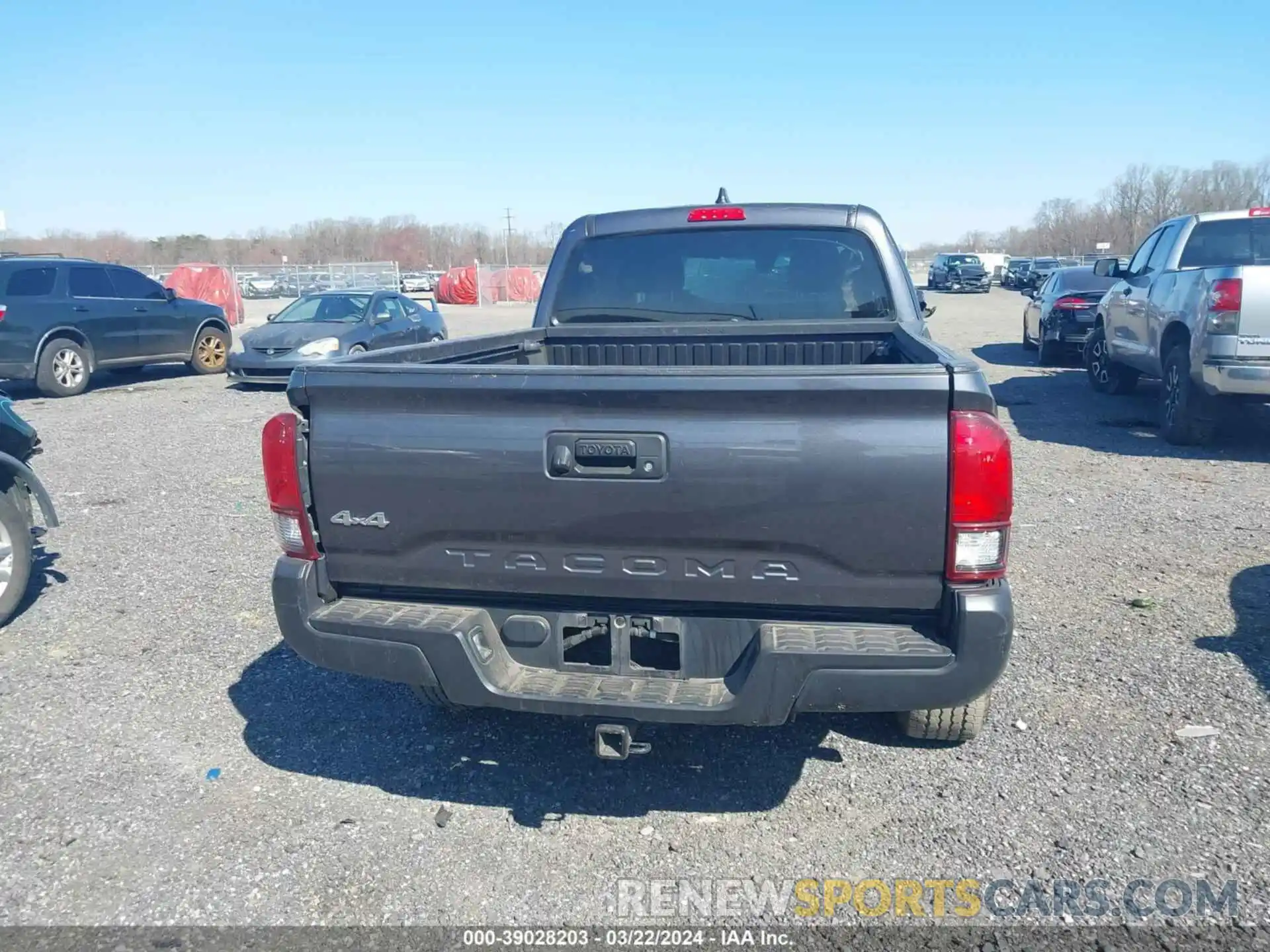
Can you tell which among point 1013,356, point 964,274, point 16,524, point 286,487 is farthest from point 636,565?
point 964,274

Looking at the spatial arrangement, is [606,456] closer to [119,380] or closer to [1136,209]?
[119,380]

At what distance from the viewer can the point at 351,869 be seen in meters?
3.04

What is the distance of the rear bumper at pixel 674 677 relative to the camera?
2.73 meters

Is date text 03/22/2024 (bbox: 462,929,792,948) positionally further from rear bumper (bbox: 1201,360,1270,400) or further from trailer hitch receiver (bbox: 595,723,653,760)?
rear bumper (bbox: 1201,360,1270,400)

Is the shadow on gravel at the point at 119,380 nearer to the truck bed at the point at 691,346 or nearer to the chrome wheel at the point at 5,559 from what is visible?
the chrome wheel at the point at 5,559

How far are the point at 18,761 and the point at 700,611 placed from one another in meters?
2.77

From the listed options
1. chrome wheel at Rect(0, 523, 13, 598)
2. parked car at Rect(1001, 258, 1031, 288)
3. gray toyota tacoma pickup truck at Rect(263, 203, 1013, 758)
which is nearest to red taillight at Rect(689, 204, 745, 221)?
gray toyota tacoma pickup truck at Rect(263, 203, 1013, 758)

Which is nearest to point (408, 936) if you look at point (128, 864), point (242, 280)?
point (128, 864)

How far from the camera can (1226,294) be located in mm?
7879

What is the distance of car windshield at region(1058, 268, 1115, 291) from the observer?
1480 centimetres

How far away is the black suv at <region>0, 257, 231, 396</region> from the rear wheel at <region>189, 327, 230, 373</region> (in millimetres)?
226

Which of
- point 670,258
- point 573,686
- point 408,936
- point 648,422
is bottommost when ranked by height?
point 408,936

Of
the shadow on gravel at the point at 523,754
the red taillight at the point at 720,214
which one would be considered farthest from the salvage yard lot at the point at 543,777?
the red taillight at the point at 720,214

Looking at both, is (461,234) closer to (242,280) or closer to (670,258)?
(242,280)
